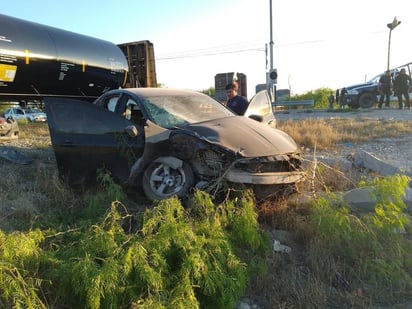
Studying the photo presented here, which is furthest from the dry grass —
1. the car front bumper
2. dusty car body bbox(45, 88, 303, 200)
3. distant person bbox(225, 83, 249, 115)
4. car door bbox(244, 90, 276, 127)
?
the car front bumper

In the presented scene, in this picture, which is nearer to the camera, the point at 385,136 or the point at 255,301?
the point at 255,301

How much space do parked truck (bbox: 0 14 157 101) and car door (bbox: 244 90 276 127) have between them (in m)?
5.82

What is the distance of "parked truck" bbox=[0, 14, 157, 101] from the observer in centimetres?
A: 927

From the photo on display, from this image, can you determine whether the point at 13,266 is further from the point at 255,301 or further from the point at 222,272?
the point at 255,301

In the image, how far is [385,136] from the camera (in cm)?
1116

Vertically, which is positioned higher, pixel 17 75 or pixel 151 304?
pixel 17 75

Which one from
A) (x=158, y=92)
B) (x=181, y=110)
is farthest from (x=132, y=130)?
(x=158, y=92)

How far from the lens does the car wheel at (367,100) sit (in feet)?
71.3

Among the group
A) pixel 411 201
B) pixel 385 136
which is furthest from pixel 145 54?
pixel 411 201

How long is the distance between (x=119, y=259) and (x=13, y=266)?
71 cm

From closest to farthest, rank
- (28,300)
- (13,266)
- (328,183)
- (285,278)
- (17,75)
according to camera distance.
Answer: (28,300)
(13,266)
(285,278)
(328,183)
(17,75)

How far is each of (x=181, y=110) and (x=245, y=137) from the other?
1321 mm

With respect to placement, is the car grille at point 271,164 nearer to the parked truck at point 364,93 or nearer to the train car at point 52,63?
the train car at point 52,63

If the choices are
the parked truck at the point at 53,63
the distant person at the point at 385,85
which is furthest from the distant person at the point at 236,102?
the distant person at the point at 385,85
